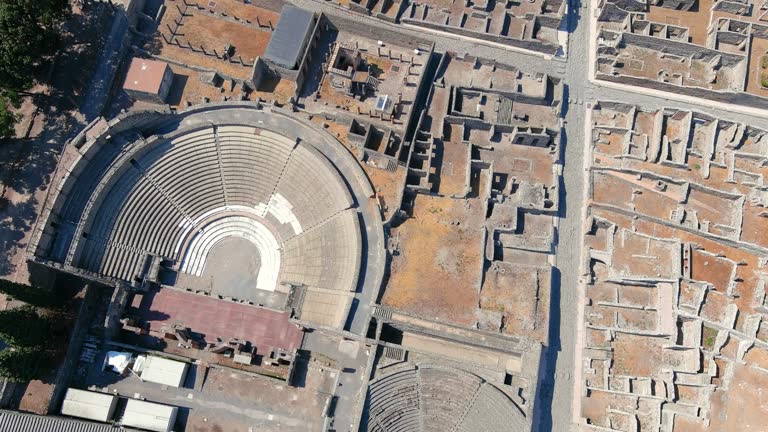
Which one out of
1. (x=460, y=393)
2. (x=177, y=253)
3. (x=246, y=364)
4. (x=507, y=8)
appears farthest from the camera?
(x=507, y=8)

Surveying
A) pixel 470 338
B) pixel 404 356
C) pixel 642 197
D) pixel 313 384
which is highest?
pixel 642 197

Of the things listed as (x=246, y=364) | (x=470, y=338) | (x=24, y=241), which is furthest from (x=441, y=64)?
(x=24, y=241)

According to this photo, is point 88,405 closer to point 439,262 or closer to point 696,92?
point 439,262

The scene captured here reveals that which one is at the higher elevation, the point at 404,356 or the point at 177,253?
the point at 177,253

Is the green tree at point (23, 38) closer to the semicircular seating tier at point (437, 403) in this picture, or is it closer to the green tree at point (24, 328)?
the green tree at point (24, 328)

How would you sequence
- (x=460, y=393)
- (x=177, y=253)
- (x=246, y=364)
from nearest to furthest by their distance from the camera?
(x=460, y=393) → (x=246, y=364) → (x=177, y=253)

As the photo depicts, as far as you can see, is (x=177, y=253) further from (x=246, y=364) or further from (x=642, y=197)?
(x=642, y=197)

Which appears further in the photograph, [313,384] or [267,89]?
[267,89]
